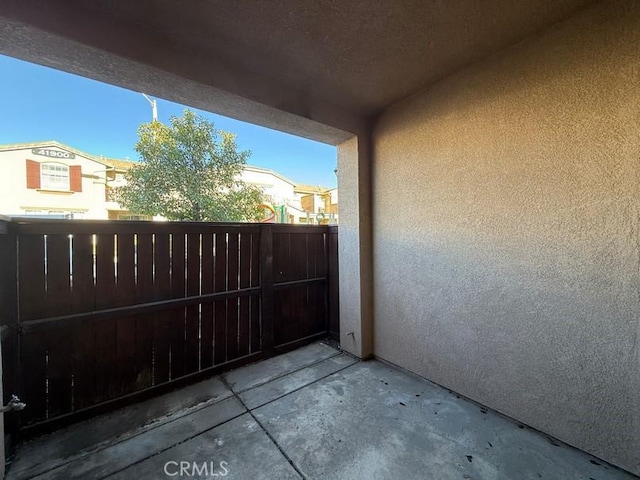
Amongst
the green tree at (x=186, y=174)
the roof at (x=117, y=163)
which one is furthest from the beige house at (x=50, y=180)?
the green tree at (x=186, y=174)

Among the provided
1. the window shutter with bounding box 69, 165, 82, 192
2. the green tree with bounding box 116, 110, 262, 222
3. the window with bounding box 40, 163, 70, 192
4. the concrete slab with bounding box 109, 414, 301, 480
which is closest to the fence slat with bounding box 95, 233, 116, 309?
the concrete slab with bounding box 109, 414, 301, 480

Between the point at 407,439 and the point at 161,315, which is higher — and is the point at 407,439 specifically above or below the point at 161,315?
below

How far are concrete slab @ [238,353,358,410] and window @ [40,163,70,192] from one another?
11.4 meters

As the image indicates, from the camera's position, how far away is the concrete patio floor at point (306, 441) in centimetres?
146

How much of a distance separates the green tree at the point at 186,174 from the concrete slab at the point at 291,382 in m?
4.84

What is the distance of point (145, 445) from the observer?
1660mm

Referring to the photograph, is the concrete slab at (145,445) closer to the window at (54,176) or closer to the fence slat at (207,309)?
the fence slat at (207,309)

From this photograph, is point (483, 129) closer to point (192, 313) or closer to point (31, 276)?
point (192, 313)

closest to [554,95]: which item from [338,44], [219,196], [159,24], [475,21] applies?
[475,21]

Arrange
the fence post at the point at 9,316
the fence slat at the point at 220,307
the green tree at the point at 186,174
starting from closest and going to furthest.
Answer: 1. the fence post at the point at 9,316
2. the fence slat at the point at 220,307
3. the green tree at the point at 186,174

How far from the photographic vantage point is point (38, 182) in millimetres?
8875

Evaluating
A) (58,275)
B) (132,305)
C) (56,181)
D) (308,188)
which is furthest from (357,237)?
(308,188)

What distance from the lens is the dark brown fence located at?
1771 mm

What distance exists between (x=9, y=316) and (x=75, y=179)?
10.4 m
